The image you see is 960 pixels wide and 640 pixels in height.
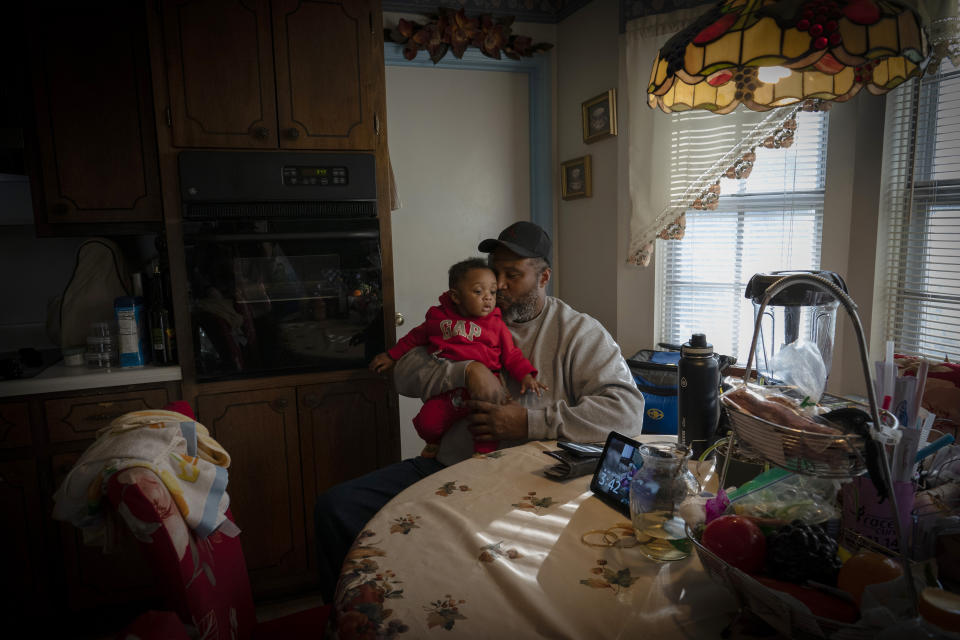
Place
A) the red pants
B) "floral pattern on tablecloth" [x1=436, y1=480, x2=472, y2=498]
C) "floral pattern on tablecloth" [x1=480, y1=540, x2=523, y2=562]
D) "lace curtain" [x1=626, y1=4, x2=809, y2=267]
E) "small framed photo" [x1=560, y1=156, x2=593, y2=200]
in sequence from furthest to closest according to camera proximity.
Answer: "small framed photo" [x1=560, y1=156, x2=593, y2=200] < "lace curtain" [x1=626, y1=4, x2=809, y2=267] < the red pants < "floral pattern on tablecloth" [x1=436, y1=480, x2=472, y2=498] < "floral pattern on tablecloth" [x1=480, y1=540, x2=523, y2=562]

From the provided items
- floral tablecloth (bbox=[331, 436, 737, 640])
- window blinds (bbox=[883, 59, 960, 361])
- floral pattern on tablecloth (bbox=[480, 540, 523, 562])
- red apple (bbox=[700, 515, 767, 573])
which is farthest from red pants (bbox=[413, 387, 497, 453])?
window blinds (bbox=[883, 59, 960, 361])

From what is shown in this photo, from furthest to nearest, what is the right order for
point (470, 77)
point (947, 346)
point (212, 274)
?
point (470, 77), point (212, 274), point (947, 346)

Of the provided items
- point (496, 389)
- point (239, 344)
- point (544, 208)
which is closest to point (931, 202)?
point (496, 389)

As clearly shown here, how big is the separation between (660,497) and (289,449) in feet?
5.26

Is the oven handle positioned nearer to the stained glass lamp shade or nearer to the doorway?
the doorway

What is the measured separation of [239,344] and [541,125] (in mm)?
1920

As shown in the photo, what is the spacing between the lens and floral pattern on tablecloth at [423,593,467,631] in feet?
2.60

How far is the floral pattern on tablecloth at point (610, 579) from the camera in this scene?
2.86 ft

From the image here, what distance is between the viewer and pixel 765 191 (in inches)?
88.5

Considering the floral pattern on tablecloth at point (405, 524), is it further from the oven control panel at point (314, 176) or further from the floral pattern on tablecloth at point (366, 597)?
the oven control panel at point (314, 176)

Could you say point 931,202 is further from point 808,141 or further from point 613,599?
point 613,599

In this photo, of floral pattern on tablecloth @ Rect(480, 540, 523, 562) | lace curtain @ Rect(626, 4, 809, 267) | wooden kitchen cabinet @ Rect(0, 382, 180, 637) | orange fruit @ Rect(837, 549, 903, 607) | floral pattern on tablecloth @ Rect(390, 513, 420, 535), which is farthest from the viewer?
lace curtain @ Rect(626, 4, 809, 267)

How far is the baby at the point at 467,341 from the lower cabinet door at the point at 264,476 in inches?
23.3

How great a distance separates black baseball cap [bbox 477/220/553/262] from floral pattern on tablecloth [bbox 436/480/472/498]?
92 centimetres
